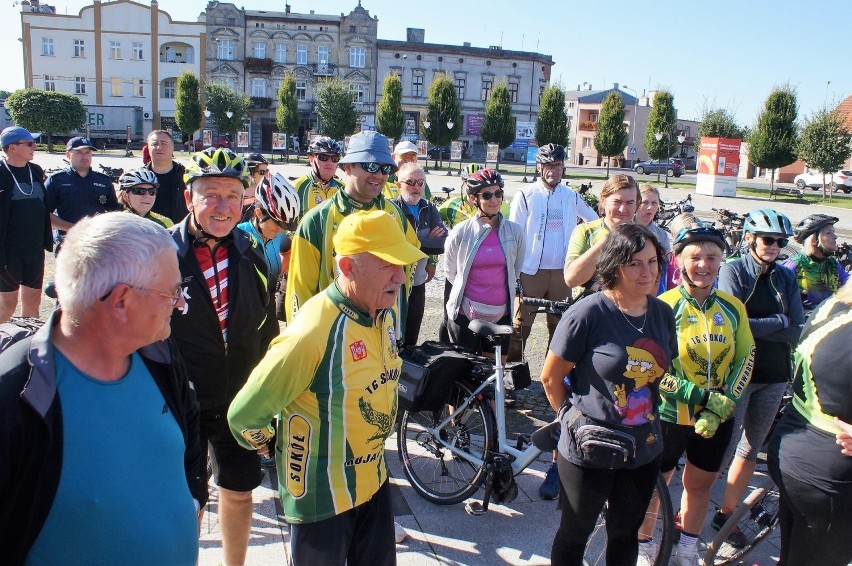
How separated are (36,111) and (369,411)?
178 feet

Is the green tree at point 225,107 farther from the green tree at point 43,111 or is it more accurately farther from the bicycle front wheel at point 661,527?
the bicycle front wheel at point 661,527

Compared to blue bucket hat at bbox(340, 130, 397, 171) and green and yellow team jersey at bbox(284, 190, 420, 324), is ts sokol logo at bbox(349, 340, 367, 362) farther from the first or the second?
blue bucket hat at bbox(340, 130, 397, 171)

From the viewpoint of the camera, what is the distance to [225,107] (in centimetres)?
5222

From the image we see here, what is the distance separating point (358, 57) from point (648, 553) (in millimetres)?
62534

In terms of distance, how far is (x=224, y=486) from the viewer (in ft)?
10.3

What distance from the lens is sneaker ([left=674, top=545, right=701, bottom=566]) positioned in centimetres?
363

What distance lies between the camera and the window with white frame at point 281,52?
60.9m

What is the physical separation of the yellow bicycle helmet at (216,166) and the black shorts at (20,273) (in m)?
4.24

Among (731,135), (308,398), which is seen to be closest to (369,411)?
(308,398)

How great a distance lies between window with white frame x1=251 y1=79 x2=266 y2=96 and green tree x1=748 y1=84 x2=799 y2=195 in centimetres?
4313

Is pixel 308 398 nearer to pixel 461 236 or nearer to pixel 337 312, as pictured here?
pixel 337 312

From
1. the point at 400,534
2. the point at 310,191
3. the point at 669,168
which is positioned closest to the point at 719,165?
the point at 669,168

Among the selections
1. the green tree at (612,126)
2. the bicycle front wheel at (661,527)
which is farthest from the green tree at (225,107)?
the bicycle front wheel at (661,527)

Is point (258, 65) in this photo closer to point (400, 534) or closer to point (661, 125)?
point (661, 125)
